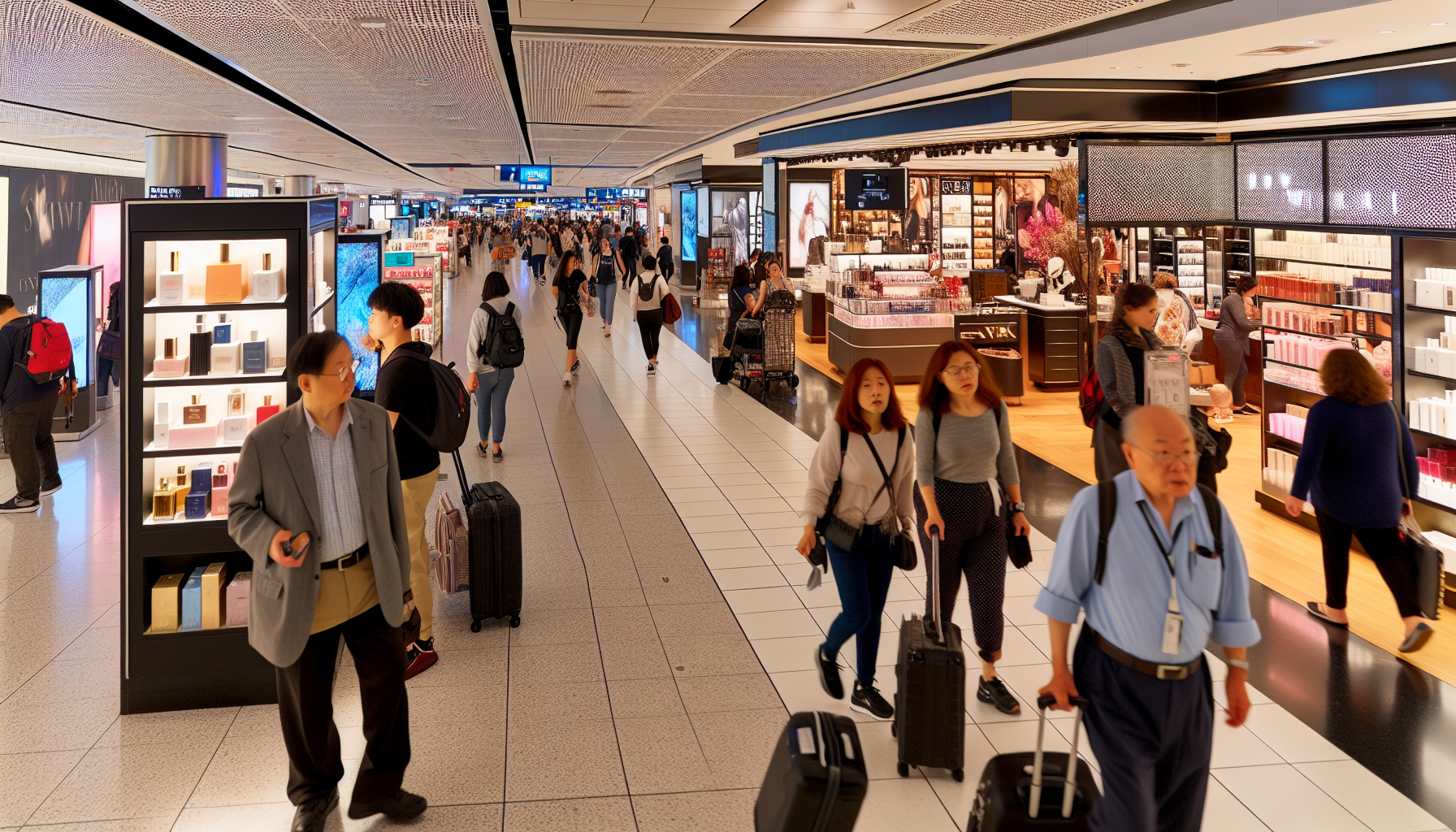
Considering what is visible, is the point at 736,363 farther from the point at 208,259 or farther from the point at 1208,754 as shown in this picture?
the point at 1208,754

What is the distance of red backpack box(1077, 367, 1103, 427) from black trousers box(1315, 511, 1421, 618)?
114 cm

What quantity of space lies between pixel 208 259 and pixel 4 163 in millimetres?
12979

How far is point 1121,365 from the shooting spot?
541 centimetres

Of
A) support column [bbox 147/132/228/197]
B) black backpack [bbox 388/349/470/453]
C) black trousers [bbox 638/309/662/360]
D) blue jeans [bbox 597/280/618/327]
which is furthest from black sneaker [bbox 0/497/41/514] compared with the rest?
blue jeans [bbox 597/280/618/327]

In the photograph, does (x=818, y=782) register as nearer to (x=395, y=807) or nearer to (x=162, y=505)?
(x=395, y=807)

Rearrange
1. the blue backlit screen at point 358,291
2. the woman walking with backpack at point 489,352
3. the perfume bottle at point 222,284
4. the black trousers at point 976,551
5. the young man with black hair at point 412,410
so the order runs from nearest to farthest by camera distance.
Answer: the black trousers at point 976,551 → the perfume bottle at point 222,284 → the young man with black hair at point 412,410 → the blue backlit screen at point 358,291 → the woman walking with backpack at point 489,352

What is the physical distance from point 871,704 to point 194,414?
3014 mm

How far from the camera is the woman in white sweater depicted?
4086mm

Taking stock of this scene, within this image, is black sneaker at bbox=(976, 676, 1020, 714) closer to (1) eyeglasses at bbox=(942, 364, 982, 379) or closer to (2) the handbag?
(1) eyeglasses at bbox=(942, 364, 982, 379)

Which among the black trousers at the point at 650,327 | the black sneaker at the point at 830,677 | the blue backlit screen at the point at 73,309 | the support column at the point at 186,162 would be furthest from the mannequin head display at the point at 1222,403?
the blue backlit screen at the point at 73,309

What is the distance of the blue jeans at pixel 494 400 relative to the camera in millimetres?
8812

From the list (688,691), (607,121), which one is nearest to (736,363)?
(607,121)

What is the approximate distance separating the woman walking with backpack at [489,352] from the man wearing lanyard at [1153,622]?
20.1ft

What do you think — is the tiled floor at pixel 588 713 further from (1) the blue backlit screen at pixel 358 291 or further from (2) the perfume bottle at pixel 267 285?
(1) the blue backlit screen at pixel 358 291
